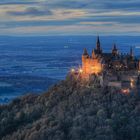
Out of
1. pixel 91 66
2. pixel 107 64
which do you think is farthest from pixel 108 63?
pixel 91 66

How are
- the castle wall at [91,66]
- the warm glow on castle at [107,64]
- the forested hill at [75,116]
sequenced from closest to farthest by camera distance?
the forested hill at [75,116] < the warm glow on castle at [107,64] < the castle wall at [91,66]

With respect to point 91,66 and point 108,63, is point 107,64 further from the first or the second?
point 91,66

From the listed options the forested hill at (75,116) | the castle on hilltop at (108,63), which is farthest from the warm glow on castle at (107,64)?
the forested hill at (75,116)

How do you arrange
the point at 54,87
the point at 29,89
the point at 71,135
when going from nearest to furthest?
the point at 71,135 → the point at 54,87 → the point at 29,89

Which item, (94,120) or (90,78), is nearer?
(94,120)

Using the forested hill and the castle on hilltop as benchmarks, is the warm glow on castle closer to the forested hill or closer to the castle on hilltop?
the castle on hilltop

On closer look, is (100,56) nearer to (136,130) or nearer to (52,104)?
(52,104)

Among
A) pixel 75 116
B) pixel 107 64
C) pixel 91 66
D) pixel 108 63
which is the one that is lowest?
pixel 75 116

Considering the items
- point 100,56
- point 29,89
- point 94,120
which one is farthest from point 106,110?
point 29,89

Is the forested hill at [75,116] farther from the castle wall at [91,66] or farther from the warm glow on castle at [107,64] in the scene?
the warm glow on castle at [107,64]
